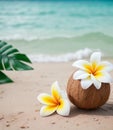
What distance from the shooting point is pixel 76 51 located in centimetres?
620

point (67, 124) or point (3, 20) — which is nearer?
point (67, 124)

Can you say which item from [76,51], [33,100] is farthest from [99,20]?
[33,100]

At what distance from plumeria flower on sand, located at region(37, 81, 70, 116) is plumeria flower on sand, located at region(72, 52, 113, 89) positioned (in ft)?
0.51

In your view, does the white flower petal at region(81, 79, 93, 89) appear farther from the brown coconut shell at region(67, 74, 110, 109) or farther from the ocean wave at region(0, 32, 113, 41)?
the ocean wave at region(0, 32, 113, 41)

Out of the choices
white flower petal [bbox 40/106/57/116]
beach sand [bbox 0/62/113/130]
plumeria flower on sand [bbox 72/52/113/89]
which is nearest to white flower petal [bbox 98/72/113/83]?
plumeria flower on sand [bbox 72/52/113/89]

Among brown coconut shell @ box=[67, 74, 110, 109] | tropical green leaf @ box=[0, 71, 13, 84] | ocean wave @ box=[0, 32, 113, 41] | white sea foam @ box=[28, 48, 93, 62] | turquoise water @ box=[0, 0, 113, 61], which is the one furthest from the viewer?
ocean wave @ box=[0, 32, 113, 41]

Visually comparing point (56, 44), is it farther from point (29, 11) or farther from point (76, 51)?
point (29, 11)

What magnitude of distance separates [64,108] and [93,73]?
31cm

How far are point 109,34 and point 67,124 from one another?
18.3 feet

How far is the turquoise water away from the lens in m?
6.87

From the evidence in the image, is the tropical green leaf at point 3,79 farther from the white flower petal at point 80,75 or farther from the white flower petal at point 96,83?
the white flower petal at point 96,83

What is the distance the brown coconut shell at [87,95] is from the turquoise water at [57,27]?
11.4 ft

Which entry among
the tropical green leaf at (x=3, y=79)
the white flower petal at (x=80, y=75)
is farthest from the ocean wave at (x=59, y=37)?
the white flower petal at (x=80, y=75)

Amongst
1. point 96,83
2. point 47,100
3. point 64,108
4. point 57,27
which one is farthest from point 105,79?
point 57,27
